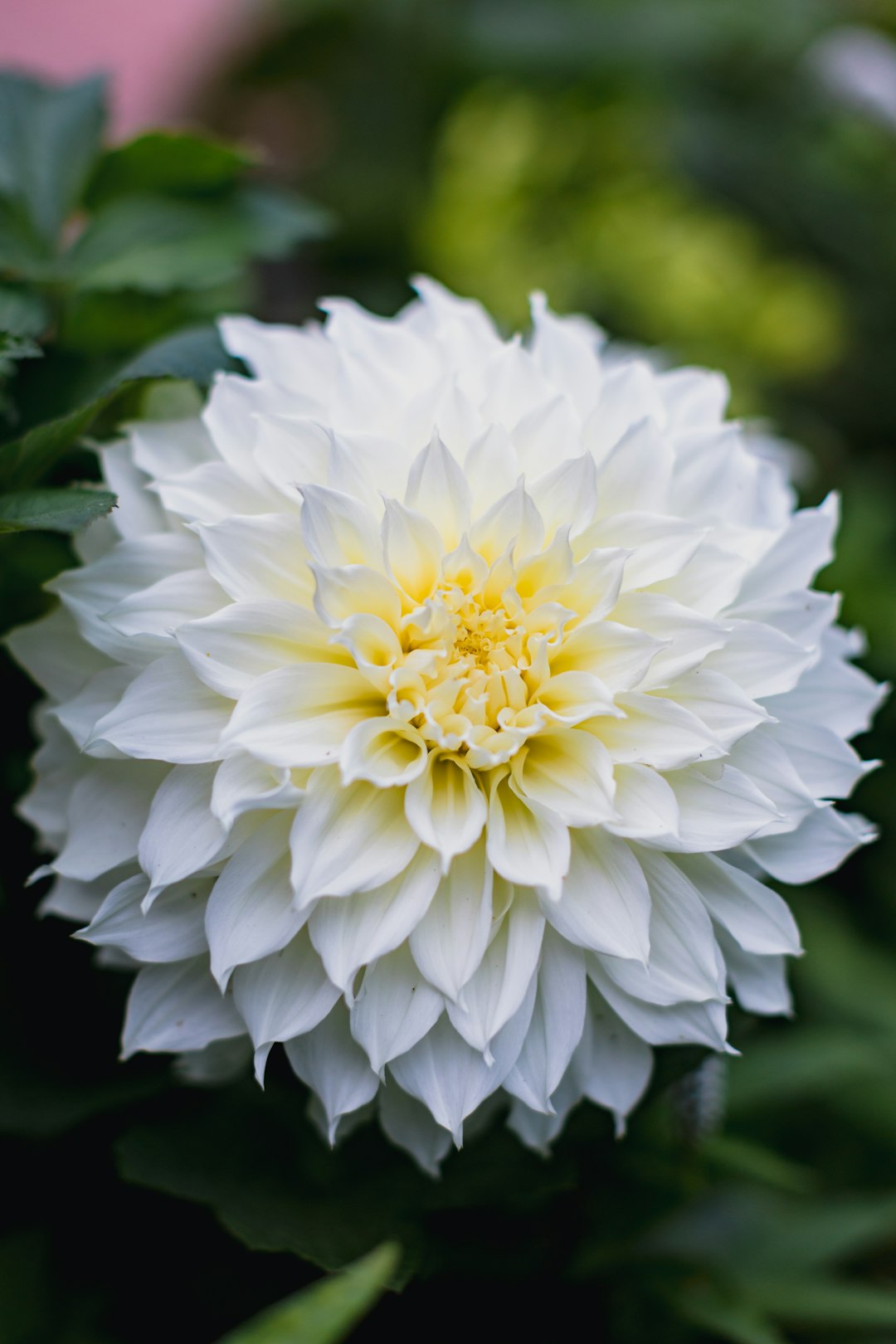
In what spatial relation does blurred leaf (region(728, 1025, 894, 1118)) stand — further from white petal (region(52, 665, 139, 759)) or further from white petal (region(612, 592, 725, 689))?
white petal (region(52, 665, 139, 759))

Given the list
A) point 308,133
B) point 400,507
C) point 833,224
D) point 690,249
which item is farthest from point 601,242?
point 400,507

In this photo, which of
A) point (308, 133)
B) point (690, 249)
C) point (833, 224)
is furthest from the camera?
point (308, 133)

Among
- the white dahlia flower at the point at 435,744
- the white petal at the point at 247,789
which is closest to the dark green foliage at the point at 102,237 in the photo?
the white dahlia flower at the point at 435,744

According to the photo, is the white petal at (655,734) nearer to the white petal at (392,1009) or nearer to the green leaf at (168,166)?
the white petal at (392,1009)

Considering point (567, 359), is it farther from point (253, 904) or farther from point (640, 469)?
point (253, 904)

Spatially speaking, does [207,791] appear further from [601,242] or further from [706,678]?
[601,242]
